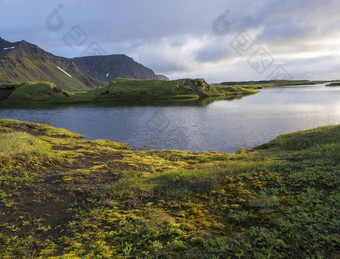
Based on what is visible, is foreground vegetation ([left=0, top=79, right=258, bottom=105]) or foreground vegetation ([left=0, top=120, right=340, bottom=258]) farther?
foreground vegetation ([left=0, top=79, right=258, bottom=105])

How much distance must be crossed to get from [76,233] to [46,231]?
1.51 m

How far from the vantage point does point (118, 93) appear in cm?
15462

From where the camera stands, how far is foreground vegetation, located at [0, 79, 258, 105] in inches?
5768

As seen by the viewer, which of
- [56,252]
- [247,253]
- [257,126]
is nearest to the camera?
[247,253]

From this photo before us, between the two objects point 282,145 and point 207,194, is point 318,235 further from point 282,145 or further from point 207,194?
point 282,145

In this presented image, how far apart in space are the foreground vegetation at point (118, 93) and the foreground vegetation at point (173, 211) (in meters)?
134

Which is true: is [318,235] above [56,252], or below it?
above

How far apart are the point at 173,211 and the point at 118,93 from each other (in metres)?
152

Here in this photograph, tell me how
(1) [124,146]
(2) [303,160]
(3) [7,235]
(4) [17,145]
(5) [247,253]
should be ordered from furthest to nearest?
(1) [124,146] → (4) [17,145] → (2) [303,160] → (3) [7,235] → (5) [247,253]

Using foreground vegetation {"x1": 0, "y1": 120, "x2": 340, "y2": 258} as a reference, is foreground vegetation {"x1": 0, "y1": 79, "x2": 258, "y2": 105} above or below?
above

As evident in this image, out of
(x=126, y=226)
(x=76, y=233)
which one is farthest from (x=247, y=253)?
(x=76, y=233)

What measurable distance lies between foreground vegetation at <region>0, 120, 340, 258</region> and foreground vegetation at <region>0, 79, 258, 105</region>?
13375 cm

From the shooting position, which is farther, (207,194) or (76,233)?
(207,194)

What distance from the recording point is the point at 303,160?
1716 centimetres
